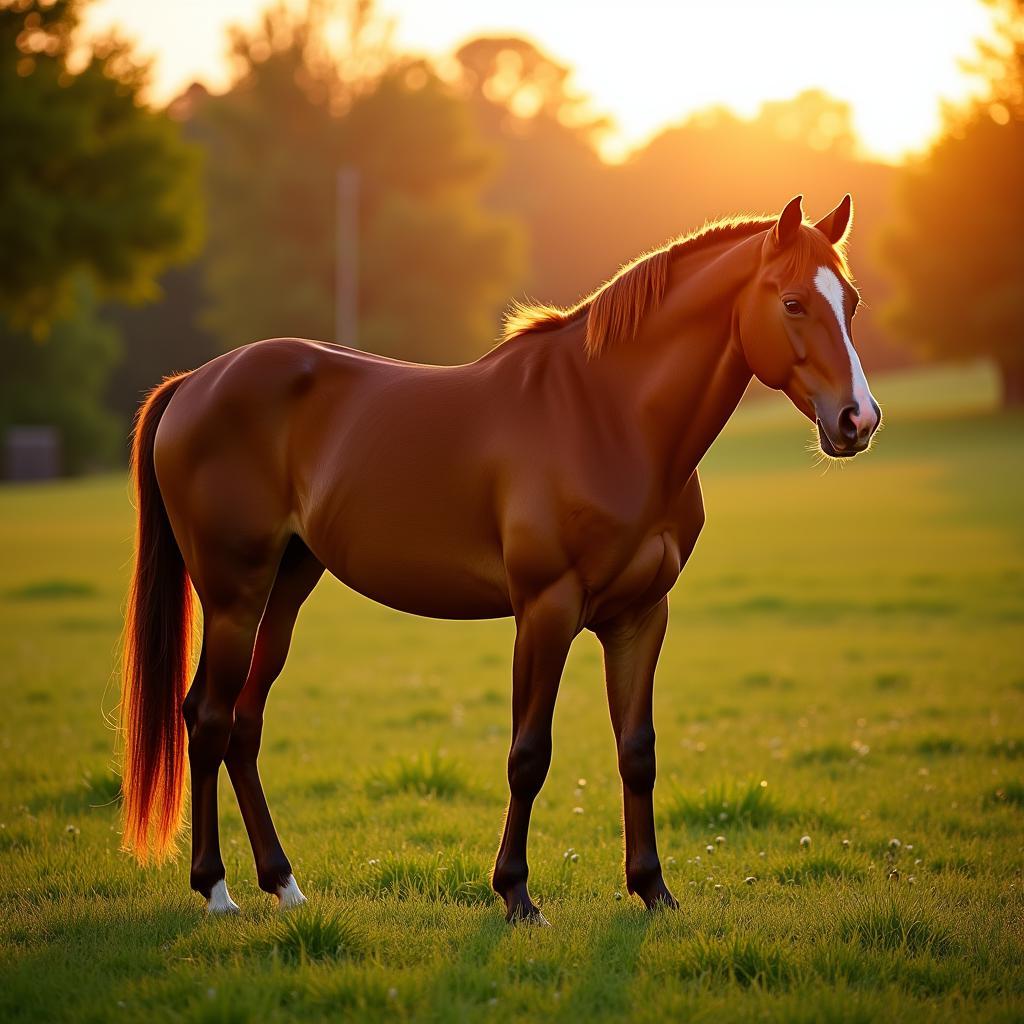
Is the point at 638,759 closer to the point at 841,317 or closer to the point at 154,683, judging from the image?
the point at 841,317

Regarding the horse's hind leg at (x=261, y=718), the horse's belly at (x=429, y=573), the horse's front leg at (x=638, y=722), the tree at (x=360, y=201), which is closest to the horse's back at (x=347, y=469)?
the horse's belly at (x=429, y=573)

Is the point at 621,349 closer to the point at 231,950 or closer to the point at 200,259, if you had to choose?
the point at 231,950

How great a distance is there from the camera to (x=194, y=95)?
211 ft

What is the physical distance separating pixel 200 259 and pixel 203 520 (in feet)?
170

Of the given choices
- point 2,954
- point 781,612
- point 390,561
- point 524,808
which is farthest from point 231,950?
point 781,612

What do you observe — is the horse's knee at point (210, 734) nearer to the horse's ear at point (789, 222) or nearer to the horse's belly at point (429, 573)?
the horse's belly at point (429, 573)

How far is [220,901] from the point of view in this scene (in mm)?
4551

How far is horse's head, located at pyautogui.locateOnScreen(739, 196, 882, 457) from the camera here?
3846 mm

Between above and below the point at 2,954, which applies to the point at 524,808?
above

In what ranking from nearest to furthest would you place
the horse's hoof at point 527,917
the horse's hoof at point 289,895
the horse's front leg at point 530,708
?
1. the horse's front leg at point 530,708
2. the horse's hoof at point 527,917
3. the horse's hoof at point 289,895

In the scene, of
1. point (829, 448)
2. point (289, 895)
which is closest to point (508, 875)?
point (289, 895)

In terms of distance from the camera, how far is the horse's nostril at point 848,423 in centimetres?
382

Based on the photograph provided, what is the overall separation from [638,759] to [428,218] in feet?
153

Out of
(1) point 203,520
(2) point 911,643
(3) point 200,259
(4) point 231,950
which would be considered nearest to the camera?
(4) point 231,950
